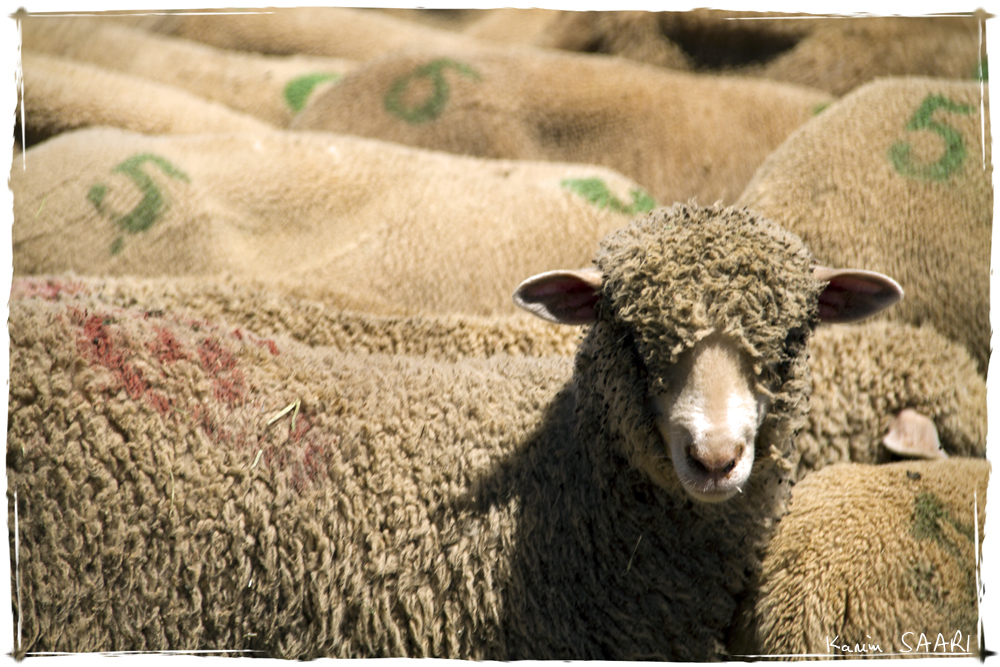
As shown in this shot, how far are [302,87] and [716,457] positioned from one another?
4.88 m

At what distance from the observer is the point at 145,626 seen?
7.13ft

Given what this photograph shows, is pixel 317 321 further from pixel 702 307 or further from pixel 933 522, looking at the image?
pixel 933 522

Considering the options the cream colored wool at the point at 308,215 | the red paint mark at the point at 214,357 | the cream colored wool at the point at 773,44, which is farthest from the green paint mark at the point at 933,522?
the cream colored wool at the point at 773,44

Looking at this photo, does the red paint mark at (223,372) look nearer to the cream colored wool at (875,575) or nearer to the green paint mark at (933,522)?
the cream colored wool at (875,575)

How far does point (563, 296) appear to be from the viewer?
87.5 inches

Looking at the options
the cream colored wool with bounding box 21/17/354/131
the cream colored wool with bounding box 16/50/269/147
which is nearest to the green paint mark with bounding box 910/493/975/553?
the cream colored wool with bounding box 16/50/269/147

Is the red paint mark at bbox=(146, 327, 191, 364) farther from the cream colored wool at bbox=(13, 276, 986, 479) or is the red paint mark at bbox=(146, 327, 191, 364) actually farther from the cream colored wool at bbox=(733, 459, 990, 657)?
the cream colored wool at bbox=(733, 459, 990, 657)

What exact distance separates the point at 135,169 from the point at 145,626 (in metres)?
2.41

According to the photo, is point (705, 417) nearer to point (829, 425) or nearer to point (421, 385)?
point (421, 385)

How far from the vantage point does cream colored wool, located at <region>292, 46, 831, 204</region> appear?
15.4 feet

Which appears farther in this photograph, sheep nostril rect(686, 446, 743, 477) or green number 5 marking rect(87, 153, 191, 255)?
green number 5 marking rect(87, 153, 191, 255)

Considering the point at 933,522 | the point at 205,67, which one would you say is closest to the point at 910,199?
the point at 933,522

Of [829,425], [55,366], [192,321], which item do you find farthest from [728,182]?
[55,366]

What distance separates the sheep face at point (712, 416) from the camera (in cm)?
188
